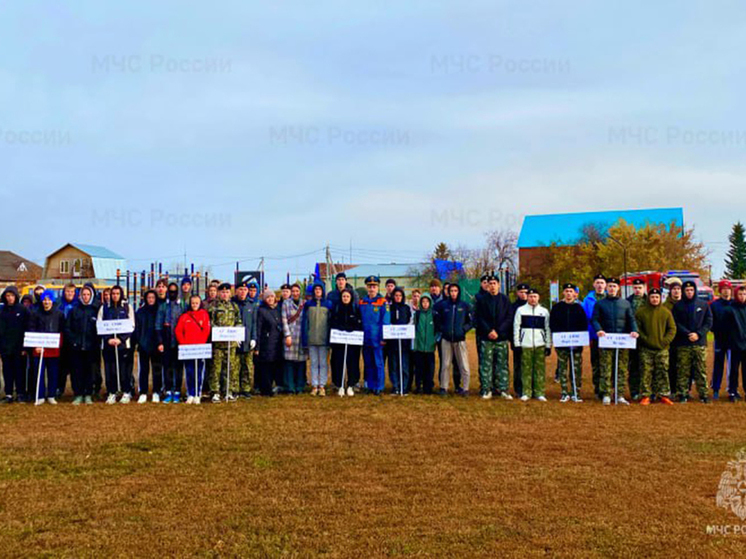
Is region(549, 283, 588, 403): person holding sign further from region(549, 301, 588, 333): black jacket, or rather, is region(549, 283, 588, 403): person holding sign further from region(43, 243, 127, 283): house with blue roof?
region(43, 243, 127, 283): house with blue roof

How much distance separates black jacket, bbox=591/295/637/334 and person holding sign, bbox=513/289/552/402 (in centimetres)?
84

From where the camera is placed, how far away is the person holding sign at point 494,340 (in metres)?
10.6

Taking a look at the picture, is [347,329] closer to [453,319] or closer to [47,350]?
[453,319]

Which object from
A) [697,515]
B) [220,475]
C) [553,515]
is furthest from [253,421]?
[697,515]

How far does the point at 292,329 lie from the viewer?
1119 centimetres

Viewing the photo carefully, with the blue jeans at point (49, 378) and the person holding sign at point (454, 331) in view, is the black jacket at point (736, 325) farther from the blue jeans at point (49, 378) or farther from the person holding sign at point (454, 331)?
the blue jeans at point (49, 378)

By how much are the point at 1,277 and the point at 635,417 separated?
8074 cm

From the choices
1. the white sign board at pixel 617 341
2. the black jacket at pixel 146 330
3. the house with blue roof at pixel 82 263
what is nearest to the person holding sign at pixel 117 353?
the black jacket at pixel 146 330

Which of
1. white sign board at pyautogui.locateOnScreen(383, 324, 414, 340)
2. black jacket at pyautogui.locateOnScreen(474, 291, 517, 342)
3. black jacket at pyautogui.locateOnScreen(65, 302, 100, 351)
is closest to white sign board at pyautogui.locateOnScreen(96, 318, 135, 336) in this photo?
black jacket at pyautogui.locateOnScreen(65, 302, 100, 351)

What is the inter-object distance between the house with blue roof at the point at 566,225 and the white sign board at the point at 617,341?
150ft

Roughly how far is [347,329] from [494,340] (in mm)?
2510

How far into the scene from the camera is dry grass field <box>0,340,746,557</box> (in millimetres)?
4426

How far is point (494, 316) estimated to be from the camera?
35.0 feet

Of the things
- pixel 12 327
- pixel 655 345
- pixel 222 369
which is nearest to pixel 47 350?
pixel 12 327
